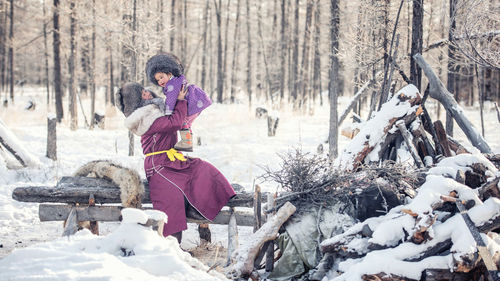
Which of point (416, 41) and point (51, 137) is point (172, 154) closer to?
point (416, 41)

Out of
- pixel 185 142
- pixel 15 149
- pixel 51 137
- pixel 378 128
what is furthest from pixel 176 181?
pixel 51 137

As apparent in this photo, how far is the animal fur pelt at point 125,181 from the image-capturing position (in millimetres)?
4531

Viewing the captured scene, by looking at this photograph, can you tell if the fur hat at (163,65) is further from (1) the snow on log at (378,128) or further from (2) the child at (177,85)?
(1) the snow on log at (378,128)

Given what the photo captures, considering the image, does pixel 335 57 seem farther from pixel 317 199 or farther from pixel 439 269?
pixel 439 269

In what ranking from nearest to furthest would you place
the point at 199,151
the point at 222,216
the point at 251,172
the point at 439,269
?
the point at 439,269 → the point at 222,216 → the point at 251,172 → the point at 199,151

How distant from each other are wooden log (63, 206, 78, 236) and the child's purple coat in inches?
57.2

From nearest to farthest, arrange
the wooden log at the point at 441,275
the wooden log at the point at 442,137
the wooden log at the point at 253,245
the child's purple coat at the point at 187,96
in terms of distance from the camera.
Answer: the wooden log at the point at 441,275, the wooden log at the point at 253,245, the child's purple coat at the point at 187,96, the wooden log at the point at 442,137

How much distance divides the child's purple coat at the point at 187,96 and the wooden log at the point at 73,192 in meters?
0.97

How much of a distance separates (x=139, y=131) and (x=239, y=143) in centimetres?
717

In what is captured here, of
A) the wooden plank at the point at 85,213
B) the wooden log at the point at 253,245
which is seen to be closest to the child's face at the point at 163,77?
the wooden plank at the point at 85,213

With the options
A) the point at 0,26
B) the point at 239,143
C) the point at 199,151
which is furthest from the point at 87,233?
the point at 0,26

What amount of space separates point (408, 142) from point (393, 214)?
1.43 metres

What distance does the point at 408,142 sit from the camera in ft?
16.5

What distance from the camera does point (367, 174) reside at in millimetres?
4438
